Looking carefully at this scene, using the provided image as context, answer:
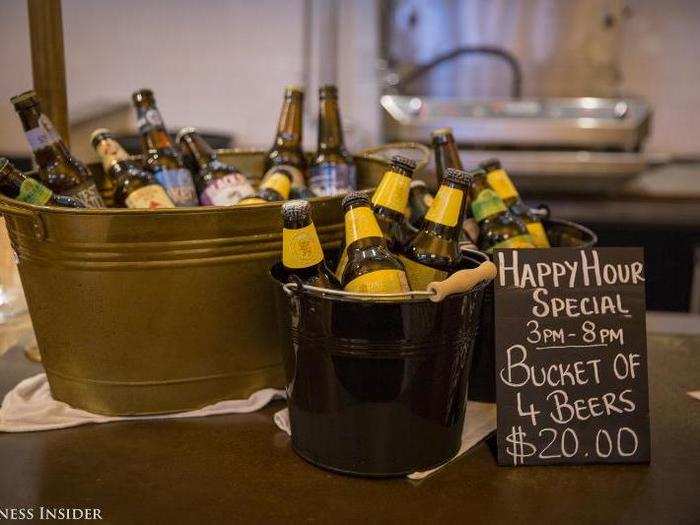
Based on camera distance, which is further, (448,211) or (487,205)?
(487,205)

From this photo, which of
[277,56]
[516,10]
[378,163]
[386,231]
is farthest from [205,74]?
[386,231]

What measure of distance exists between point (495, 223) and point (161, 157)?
1.62 feet

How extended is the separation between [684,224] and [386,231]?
6.06 feet

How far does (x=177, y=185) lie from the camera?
3.51 feet

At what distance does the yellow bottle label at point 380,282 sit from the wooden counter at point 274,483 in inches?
7.7

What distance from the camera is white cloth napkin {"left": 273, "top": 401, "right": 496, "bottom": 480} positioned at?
0.86m

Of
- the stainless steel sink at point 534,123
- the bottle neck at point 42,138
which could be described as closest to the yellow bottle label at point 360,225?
the bottle neck at point 42,138

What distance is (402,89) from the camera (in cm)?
311

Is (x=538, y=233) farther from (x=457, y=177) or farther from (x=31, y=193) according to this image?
(x=31, y=193)

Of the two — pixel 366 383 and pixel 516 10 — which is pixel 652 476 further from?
pixel 516 10

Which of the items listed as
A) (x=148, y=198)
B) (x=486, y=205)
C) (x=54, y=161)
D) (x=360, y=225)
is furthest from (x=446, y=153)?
(x=54, y=161)

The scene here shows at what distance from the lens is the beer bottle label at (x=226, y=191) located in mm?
1054

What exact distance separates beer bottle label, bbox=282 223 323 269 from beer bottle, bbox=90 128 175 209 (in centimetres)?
25

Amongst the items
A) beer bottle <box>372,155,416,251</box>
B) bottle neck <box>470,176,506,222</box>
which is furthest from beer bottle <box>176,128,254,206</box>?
bottle neck <box>470,176,506,222</box>
